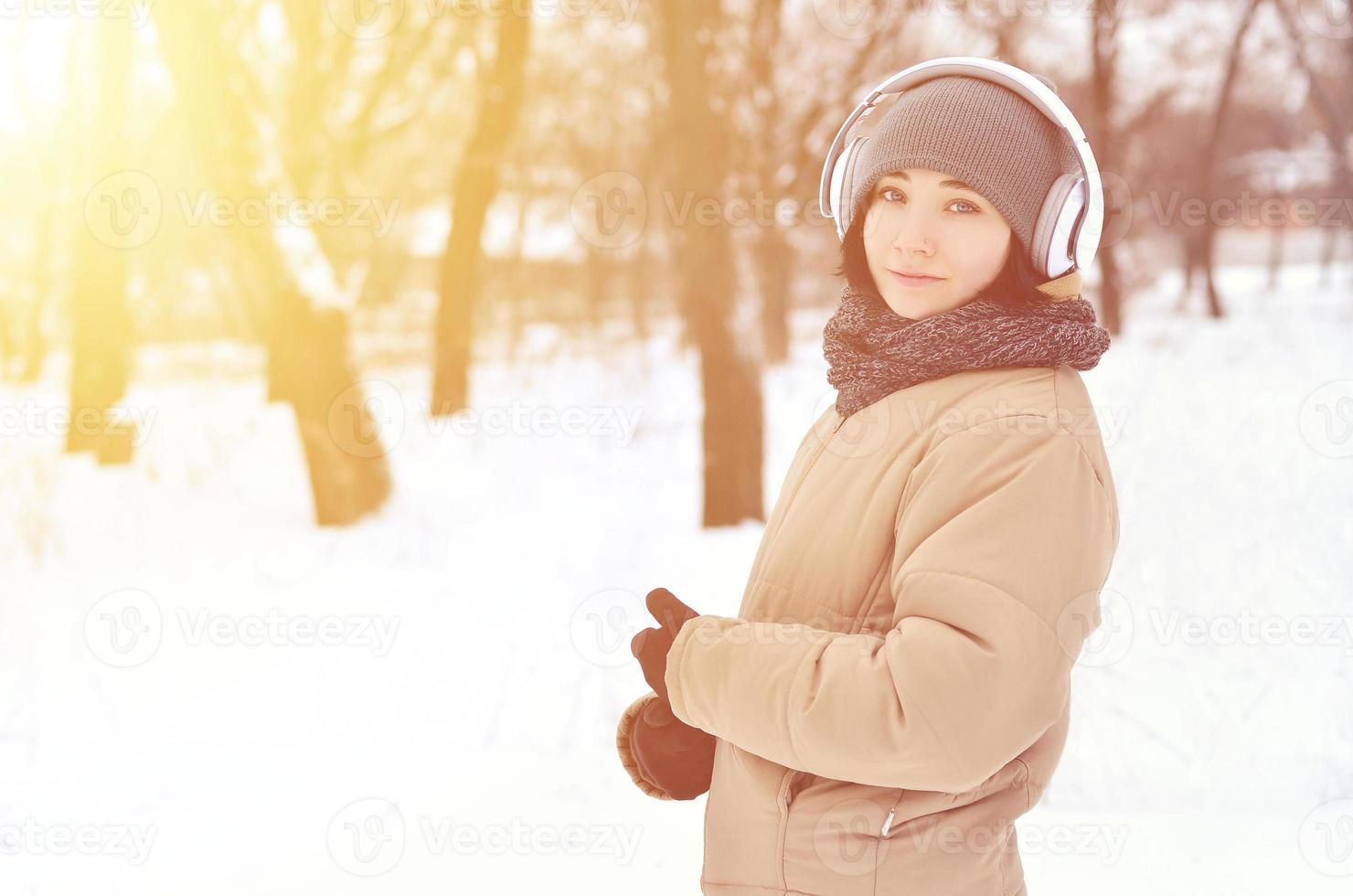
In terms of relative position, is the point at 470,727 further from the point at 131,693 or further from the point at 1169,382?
the point at 1169,382

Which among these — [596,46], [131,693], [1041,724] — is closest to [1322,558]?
[1041,724]

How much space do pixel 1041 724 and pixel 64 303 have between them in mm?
24305

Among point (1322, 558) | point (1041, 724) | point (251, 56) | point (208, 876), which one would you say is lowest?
point (208, 876)

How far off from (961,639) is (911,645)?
0.18 feet

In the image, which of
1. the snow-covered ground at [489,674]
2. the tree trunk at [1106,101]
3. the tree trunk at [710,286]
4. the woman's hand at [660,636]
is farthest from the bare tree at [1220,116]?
the woman's hand at [660,636]

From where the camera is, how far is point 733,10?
41.6ft

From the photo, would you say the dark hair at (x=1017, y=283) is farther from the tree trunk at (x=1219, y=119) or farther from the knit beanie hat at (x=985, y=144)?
the tree trunk at (x=1219, y=119)

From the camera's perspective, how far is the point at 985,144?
1.34 meters

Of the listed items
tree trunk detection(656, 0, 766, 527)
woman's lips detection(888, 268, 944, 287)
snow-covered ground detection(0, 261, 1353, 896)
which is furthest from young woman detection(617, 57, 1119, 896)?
tree trunk detection(656, 0, 766, 527)

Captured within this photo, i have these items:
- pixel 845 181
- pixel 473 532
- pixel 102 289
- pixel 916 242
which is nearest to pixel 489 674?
pixel 473 532

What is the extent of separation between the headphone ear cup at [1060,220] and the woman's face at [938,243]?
44 millimetres

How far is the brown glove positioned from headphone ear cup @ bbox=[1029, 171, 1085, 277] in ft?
2.74

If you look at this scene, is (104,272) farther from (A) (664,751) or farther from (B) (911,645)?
(B) (911,645)

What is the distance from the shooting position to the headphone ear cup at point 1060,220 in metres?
1.36
